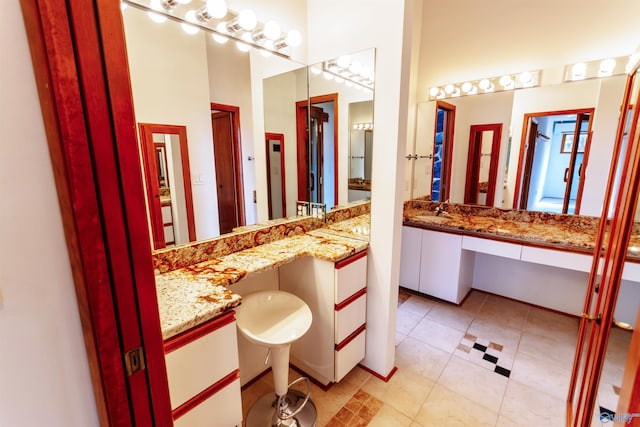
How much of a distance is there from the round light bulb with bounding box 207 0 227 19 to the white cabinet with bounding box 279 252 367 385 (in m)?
1.43

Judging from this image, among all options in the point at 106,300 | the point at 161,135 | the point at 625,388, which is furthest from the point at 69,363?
the point at 625,388

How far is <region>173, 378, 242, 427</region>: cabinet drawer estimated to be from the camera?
1.09 m

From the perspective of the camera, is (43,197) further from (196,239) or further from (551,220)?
(551,220)

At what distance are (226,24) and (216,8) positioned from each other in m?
0.14

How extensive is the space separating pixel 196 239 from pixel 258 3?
1.47m

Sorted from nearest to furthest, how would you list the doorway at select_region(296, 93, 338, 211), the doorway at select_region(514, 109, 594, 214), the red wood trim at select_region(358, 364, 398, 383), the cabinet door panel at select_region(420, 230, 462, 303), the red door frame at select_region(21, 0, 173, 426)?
A: the red door frame at select_region(21, 0, 173, 426)
the red wood trim at select_region(358, 364, 398, 383)
the doorway at select_region(296, 93, 338, 211)
the doorway at select_region(514, 109, 594, 214)
the cabinet door panel at select_region(420, 230, 462, 303)

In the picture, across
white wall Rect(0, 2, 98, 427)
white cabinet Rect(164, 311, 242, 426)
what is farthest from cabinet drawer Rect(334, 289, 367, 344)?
white wall Rect(0, 2, 98, 427)

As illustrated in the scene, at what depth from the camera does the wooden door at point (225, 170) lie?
5.44 feet

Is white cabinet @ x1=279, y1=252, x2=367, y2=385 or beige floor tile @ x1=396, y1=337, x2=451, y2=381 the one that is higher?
white cabinet @ x1=279, y1=252, x2=367, y2=385

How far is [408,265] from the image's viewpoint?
3.02 m

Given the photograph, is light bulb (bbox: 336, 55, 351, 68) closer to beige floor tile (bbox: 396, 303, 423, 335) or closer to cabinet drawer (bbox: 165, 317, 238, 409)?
cabinet drawer (bbox: 165, 317, 238, 409)

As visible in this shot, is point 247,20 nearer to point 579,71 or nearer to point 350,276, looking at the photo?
point 350,276

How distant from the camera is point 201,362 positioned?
1.09m

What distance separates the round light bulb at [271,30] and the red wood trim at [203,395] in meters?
1.85
